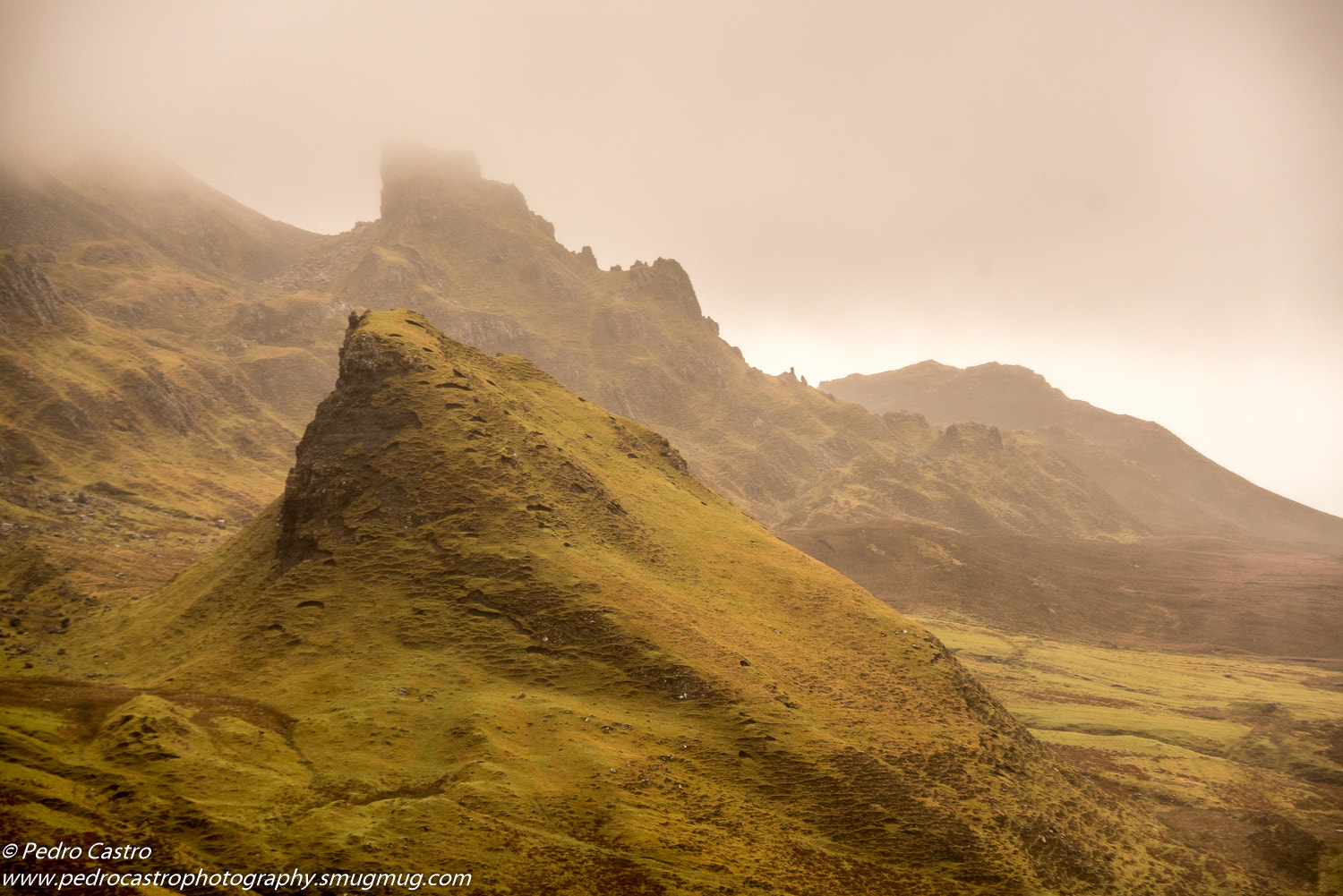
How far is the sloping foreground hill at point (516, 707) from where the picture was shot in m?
29.4

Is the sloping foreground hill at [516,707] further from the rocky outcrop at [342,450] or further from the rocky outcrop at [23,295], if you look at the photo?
the rocky outcrop at [23,295]

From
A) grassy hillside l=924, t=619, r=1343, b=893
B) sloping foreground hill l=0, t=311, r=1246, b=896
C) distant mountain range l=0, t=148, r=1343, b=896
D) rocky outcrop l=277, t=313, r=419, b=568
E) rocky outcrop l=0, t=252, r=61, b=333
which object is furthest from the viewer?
rocky outcrop l=0, t=252, r=61, b=333

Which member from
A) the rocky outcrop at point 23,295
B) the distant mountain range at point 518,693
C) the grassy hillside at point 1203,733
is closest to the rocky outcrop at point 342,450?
the distant mountain range at point 518,693

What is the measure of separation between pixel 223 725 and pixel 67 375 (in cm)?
13260

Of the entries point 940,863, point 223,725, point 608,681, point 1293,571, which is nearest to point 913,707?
point 940,863

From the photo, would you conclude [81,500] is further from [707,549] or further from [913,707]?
[913,707]

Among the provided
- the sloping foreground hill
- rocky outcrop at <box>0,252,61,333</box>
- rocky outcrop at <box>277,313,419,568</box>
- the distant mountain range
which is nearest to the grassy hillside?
the distant mountain range

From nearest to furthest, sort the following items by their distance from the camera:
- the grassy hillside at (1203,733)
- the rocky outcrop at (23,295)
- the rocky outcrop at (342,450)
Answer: the rocky outcrop at (342,450)
the grassy hillside at (1203,733)
the rocky outcrop at (23,295)

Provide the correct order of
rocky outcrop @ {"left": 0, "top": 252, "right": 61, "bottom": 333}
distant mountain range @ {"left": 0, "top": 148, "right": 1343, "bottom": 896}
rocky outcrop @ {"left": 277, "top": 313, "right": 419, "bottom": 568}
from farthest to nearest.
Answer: rocky outcrop @ {"left": 0, "top": 252, "right": 61, "bottom": 333} < rocky outcrop @ {"left": 277, "top": 313, "right": 419, "bottom": 568} < distant mountain range @ {"left": 0, "top": 148, "right": 1343, "bottom": 896}

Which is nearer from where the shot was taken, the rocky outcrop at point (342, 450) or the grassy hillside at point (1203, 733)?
the rocky outcrop at point (342, 450)

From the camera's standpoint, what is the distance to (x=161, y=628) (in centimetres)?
5366

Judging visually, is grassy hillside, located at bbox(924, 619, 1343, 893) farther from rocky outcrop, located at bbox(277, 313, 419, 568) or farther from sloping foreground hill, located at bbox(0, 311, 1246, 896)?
rocky outcrop, located at bbox(277, 313, 419, 568)

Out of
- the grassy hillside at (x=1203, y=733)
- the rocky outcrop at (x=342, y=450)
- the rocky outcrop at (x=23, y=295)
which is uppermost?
the rocky outcrop at (x=23, y=295)

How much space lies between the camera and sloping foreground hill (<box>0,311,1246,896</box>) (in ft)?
96.3
